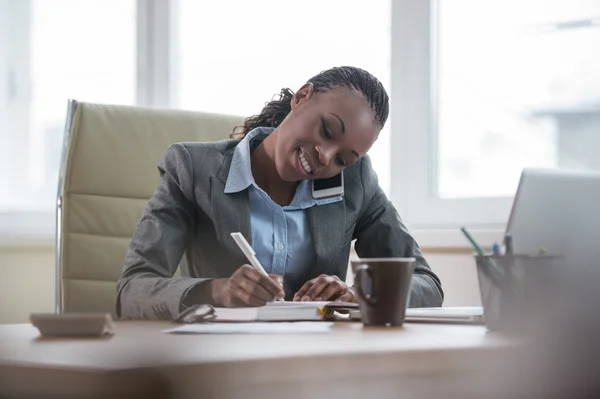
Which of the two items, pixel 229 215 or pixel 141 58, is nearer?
pixel 229 215

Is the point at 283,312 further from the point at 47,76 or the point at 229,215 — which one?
the point at 47,76

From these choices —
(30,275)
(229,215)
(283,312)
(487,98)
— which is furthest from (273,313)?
(30,275)

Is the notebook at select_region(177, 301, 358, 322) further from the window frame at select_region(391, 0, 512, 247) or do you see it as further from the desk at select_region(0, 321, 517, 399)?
the window frame at select_region(391, 0, 512, 247)

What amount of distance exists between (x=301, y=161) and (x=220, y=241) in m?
0.22

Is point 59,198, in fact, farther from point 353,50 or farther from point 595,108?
point 595,108

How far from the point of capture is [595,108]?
90.6 inches

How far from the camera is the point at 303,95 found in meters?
1.63

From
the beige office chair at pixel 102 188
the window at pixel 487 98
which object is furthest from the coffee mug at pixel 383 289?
the window at pixel 487 98

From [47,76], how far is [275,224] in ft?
5.17

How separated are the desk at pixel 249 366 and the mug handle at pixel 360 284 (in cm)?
16

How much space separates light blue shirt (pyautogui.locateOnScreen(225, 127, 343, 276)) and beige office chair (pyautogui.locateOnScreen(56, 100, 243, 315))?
280 millimetres

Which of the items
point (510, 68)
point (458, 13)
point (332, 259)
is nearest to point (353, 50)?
point (458, 13)

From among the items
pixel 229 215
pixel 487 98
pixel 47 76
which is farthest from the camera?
pixel 47 76

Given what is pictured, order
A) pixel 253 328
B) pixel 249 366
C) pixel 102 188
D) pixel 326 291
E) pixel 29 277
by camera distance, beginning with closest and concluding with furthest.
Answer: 1. pixel 249 366
2. pixel 253 328
3. pixel 326 291
4. pixel 102 188
5. pixel 29 277
